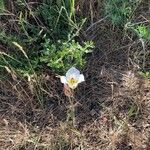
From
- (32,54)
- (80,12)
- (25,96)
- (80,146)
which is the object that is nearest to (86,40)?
(80,12)

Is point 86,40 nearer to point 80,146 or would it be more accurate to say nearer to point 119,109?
point 119,109

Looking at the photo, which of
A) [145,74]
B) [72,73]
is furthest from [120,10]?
[72,73]

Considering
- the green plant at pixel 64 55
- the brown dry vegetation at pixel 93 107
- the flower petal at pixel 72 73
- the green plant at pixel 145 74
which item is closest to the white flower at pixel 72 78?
the flower petal at pixel 72 73

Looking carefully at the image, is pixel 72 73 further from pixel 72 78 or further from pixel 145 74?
pixel 145 74

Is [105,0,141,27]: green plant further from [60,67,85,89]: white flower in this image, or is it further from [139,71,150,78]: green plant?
[60,67,85,89]: white flower

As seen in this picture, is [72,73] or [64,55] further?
[64,55]

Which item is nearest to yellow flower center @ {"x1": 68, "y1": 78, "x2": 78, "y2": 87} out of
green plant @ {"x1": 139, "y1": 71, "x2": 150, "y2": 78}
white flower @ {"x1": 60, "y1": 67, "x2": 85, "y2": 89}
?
white flower @ {"x1": 60, "y1": 67, "x2": 85, "y2": 89}

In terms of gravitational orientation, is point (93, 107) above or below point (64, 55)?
below
